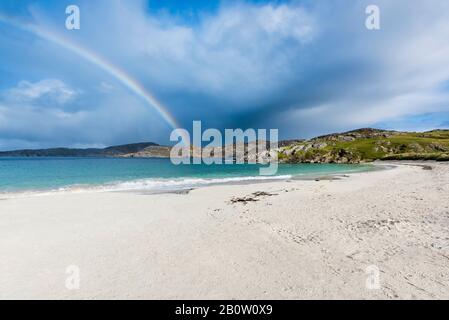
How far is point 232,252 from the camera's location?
29.3 ft

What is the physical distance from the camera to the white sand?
6.43m

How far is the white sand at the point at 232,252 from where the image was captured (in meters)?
6.43

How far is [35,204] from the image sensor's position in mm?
19266

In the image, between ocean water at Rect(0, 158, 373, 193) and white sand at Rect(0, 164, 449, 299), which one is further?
ocean water at Rect(0, 158, 373, 193)

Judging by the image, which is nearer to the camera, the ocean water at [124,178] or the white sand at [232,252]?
the white sand at [232,252]

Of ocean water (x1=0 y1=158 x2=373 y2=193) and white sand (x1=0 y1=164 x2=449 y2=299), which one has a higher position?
ocean water (x1=0 y1=158 x2=373 y2=193)

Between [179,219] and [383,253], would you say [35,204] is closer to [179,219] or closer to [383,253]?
[179,219]

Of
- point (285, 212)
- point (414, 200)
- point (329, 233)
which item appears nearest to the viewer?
point (329, 233)

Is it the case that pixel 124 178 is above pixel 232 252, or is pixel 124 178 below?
above

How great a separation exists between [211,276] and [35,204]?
18.9 meters

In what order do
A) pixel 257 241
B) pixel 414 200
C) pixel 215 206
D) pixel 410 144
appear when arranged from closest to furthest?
pixel 257 241 < pixel 414 200 < pixel 215 206 < pixel 410 144

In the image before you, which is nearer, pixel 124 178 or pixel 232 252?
pixel 232 252

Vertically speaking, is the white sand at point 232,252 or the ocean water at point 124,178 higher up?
the ocean water at point 124,178
